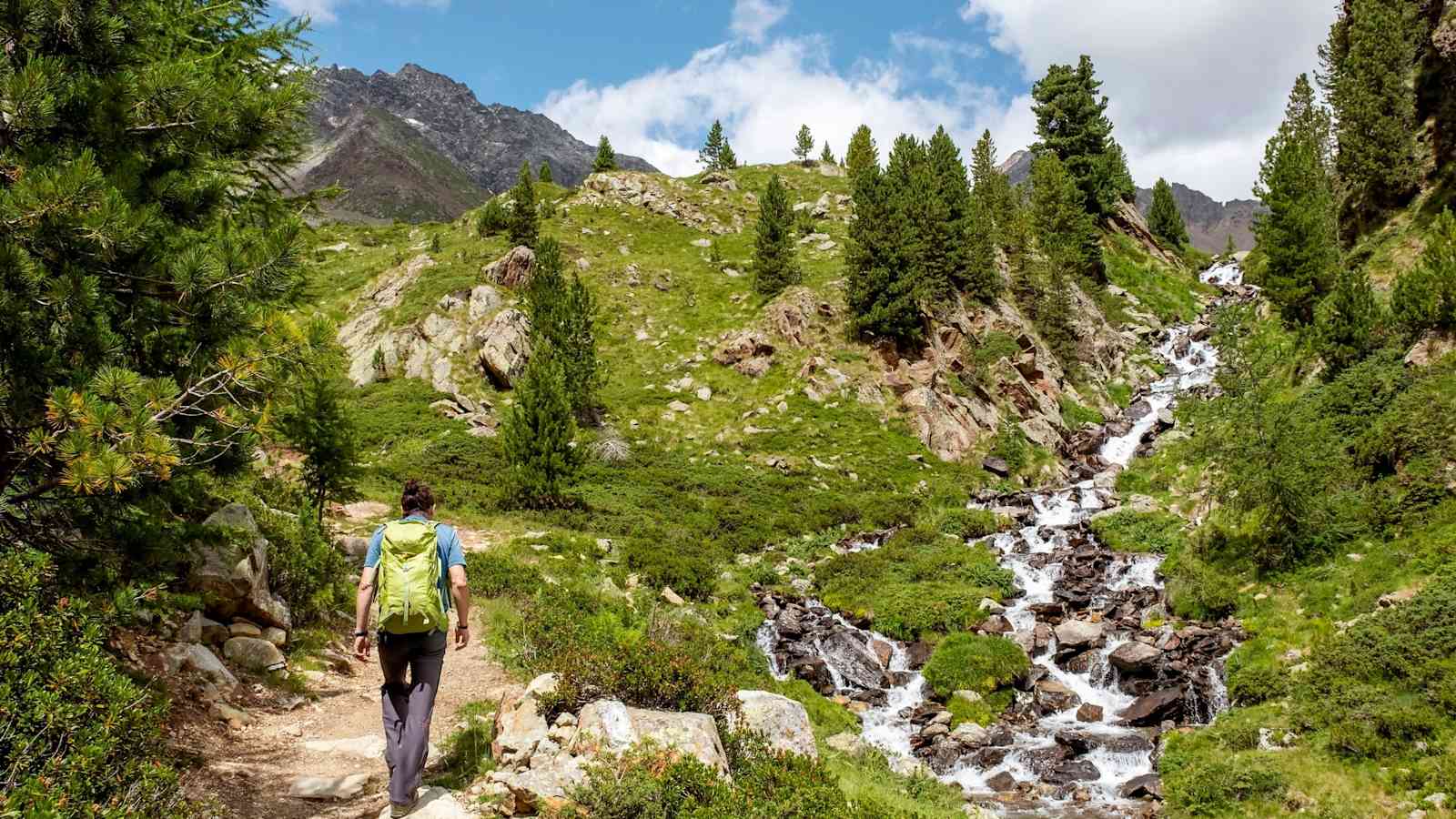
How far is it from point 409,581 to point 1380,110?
49470 millimetres

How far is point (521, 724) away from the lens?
24.5 feet

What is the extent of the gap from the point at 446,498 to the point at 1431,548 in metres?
27.8

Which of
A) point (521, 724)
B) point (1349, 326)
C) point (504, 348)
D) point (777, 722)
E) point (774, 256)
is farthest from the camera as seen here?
point (774, 256)

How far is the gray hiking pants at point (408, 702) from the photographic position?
6.02 m

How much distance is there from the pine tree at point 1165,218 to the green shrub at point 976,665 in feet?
256

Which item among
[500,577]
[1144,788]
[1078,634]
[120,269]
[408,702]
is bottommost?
[1144,788]

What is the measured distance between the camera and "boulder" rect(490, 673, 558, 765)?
709 centimetres

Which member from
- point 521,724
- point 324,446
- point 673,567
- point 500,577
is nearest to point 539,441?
point 673,567

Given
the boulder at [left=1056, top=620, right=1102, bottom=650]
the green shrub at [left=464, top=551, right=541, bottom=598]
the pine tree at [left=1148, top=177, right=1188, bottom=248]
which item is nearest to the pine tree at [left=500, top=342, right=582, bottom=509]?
the green shrub at [left=464, top=551, right=541, bottom=598]

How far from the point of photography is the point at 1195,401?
36.5 m

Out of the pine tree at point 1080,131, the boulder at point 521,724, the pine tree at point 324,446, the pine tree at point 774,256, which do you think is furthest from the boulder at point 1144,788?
the pine tree at point 1080,131

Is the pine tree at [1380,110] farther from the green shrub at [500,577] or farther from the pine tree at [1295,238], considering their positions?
the green shrub at [500,577]

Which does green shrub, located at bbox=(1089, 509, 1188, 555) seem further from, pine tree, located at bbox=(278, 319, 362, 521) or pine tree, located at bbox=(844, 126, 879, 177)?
pine tree, located at bbox=(844, 126, 879, 177)

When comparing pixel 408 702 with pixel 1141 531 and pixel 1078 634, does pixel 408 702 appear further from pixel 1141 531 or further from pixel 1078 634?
pixel 1141 531
